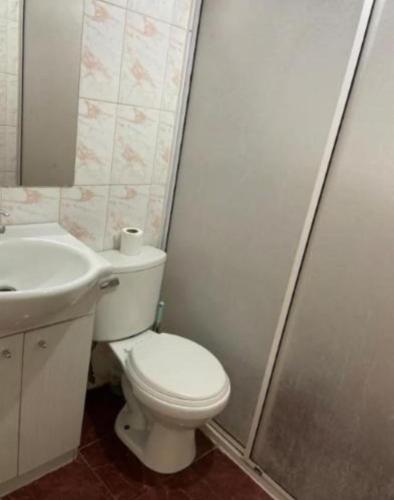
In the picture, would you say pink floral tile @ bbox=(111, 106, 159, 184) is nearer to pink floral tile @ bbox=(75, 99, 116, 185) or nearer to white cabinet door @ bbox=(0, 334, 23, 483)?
pink floral tile @ bbox=(75, 99, 116, 185)

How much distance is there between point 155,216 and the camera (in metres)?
1.77

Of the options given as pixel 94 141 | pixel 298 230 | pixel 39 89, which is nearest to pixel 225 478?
pixel 298 230

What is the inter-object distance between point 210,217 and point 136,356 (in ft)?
2.04

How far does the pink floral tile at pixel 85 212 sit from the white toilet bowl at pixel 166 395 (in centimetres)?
45

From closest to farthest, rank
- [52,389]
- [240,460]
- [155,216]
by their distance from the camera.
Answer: [52,389], [240,460], [155,216]

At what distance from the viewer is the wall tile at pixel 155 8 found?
4.56 ft

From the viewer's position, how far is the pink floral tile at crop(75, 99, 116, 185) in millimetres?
1416

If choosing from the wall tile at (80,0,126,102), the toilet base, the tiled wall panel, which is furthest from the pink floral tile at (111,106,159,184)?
the toilet base

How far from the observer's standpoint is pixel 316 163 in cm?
126

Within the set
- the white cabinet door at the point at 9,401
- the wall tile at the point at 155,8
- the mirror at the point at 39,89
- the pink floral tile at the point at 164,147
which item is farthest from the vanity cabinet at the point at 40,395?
the wall tile at the point at 155,8

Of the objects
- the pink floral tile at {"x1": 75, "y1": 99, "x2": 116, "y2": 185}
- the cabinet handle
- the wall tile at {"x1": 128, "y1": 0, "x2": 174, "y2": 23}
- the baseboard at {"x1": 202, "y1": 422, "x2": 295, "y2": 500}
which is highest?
the wall tile at {"x1": 128, "y1": 0, "x2": 174, "y2": 23}

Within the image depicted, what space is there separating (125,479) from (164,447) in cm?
18

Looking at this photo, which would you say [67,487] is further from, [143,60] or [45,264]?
[143,60]

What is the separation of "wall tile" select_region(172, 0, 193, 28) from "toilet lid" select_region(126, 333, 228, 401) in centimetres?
124
